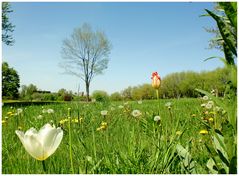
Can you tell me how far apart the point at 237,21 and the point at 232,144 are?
0.44 m

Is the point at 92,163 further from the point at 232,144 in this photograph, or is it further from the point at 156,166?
the point at 232,144

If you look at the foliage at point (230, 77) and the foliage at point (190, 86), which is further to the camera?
the foliage at point (190, 86)

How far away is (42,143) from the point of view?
0.96 meters

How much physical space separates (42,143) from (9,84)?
26.4 metres

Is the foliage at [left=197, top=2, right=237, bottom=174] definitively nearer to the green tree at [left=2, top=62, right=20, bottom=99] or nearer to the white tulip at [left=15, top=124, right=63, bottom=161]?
the white tulip at [left=15, top=124, right=63, bottom=161]

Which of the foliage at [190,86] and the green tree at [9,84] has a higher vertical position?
the green tree at [9,84]

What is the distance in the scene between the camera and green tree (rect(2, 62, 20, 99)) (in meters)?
24.5

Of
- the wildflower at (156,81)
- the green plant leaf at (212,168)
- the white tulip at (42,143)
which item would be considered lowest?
the green plant leaf at (212,168)

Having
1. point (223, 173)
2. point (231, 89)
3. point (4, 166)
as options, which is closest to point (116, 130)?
point (4, 166)

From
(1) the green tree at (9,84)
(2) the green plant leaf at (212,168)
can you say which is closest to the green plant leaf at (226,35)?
(2) the green plant leaf at (212,168)

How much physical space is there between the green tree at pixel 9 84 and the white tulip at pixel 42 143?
22.6 metres

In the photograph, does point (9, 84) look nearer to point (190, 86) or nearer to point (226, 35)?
point (190, 86)

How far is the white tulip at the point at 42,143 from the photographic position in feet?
3.12

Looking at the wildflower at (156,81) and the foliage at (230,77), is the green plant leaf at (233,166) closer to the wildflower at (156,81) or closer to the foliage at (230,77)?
the foliage at (230,77)
